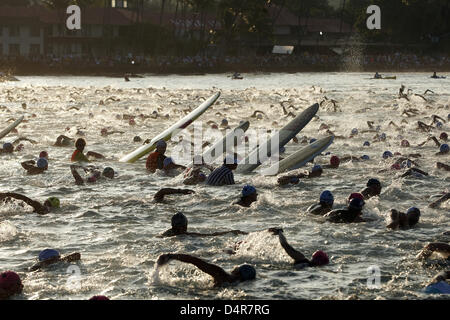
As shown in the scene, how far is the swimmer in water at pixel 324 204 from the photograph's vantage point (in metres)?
12.3

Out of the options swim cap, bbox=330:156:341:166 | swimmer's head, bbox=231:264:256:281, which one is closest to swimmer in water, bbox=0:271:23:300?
swimmer's head, bbox=231:264:256:281

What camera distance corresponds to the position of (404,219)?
A: 38.1 ft

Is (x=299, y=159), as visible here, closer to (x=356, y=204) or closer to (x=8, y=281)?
(x=356, y=204)

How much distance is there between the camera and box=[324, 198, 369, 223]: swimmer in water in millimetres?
11836

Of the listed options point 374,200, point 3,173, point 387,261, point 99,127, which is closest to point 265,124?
point 99,127

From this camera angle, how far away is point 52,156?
792 inches

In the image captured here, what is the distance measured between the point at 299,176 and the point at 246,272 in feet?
24.0

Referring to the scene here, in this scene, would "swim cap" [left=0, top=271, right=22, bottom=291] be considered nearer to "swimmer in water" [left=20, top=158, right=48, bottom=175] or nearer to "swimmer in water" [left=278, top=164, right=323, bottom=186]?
"swimmer in water" [left=278, top=164, right=323, bottom=186]

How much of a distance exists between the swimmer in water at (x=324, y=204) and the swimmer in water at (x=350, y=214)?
1.19 ft

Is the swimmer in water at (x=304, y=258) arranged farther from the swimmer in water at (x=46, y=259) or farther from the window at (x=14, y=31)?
the window at (x=14, y=31)

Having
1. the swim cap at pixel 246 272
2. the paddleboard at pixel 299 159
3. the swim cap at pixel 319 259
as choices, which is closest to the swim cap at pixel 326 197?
the swim cap at pixel 319 259

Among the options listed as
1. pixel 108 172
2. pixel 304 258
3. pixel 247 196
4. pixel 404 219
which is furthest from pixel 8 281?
pixel 108 172
